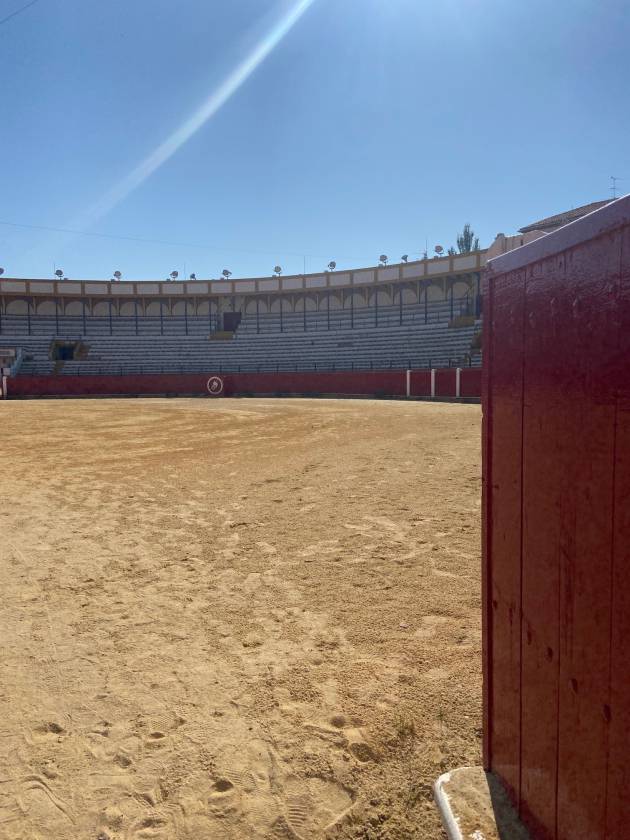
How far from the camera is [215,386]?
34438 millimetres

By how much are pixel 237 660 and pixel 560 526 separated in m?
2.21

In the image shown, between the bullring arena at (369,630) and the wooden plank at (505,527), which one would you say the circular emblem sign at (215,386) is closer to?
the bullring arena at (369,630)

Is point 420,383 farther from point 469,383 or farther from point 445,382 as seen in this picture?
point 469,383

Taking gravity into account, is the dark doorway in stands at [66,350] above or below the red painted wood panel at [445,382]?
above

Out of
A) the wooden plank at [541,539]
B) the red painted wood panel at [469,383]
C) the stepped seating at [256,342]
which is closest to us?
the wooden plank at [541,539]

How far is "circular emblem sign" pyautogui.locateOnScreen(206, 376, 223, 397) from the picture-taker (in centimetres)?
3428

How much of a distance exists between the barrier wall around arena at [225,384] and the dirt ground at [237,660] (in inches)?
925

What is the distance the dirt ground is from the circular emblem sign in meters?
27.4

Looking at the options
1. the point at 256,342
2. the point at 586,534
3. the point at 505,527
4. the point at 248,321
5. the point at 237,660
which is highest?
the point at 248,321

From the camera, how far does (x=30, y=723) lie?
8.20 ft

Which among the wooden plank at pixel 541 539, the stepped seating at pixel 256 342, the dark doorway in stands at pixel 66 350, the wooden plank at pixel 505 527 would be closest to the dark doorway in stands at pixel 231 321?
the stepped seating at pixel 256 342

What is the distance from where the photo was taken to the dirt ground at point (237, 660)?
2.05m

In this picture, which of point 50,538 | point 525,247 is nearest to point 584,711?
point 525,247

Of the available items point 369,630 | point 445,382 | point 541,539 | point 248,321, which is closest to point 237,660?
point 369,630
